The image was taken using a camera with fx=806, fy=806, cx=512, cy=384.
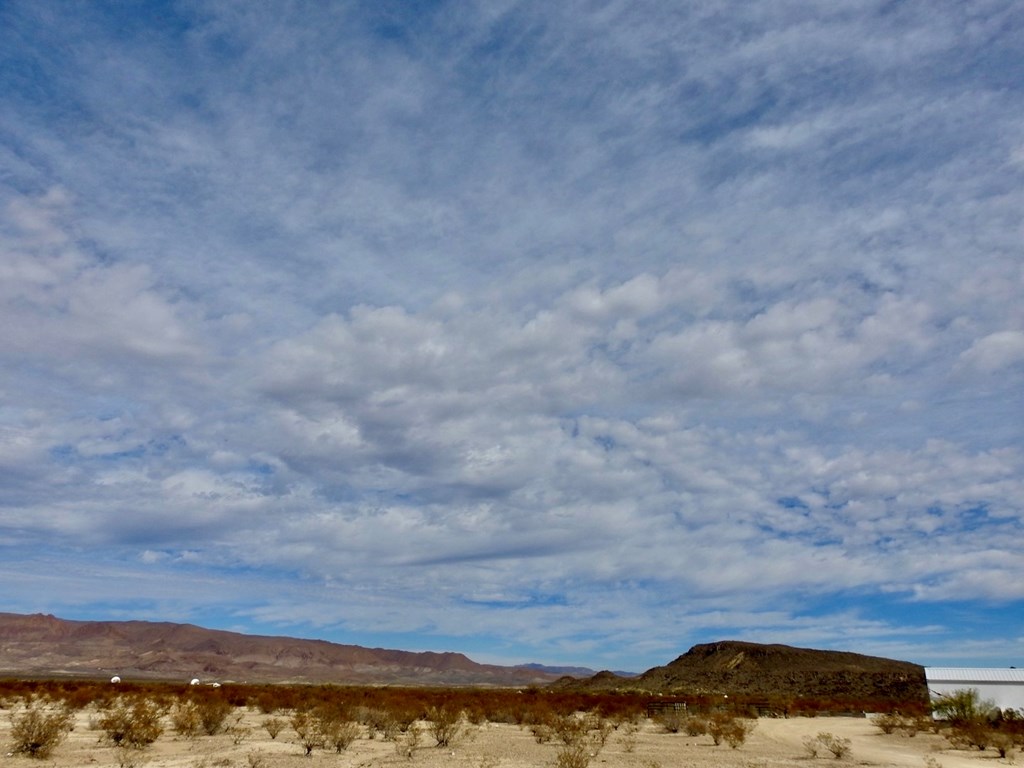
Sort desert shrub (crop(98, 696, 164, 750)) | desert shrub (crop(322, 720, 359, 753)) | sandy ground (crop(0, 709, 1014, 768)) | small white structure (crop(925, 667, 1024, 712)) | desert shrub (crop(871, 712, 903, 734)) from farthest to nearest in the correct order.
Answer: small white structure (crop(925, 667, 1024, 712)) → desert shrub (crop(871, 712, 903, 734)) → desert shrub (crop(322, 720, 359, 753)) → desert shrub (crop(98, 696, 164, 750)) → sandy ground (crop(0, 709, 1014, 768))

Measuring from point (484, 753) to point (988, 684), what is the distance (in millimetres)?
37275

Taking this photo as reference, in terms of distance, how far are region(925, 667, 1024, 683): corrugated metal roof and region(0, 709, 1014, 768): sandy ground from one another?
17.3 m

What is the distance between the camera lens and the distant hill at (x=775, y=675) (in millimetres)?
93438

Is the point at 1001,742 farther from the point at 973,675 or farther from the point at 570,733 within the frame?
the point at 973,675

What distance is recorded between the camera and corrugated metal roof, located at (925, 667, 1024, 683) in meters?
45.8

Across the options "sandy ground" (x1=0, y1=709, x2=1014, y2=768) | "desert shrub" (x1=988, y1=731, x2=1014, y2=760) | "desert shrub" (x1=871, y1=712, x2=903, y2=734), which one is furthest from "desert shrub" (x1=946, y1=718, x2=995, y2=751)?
"desert shrub" (x1=871, y1=712, x2=903, y2=734)

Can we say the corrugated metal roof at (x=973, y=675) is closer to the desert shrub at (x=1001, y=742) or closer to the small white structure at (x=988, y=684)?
the small white structure at (x=988, y=684)

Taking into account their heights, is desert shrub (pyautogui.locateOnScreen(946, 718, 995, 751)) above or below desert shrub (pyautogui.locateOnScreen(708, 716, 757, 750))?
above

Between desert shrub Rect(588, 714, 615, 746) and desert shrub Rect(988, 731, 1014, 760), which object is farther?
desert shrub Rect(588, 714, 615, 746)

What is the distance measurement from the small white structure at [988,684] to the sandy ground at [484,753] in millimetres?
16206

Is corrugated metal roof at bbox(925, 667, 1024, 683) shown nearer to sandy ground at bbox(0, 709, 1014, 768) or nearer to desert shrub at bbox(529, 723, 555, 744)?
sandy ground at bbox(0, 709, 1014, 768)

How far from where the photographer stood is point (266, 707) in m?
37.8

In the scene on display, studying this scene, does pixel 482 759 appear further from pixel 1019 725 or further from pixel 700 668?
pixel 700 668

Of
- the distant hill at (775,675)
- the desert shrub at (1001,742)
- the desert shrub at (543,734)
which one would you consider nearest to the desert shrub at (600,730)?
the desert shrub at (543,734)
